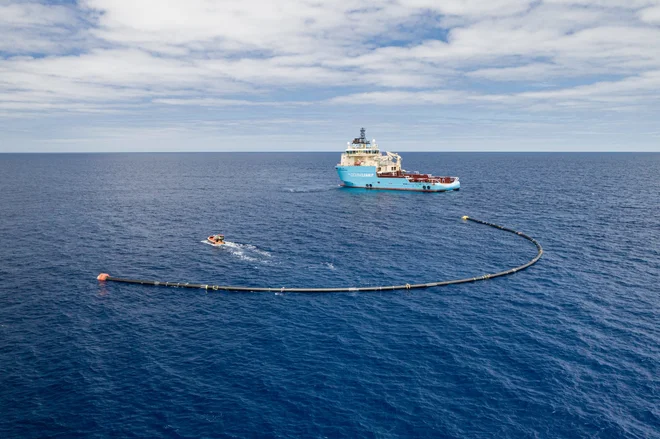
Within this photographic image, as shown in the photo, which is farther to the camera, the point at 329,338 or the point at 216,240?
the point at 216,240

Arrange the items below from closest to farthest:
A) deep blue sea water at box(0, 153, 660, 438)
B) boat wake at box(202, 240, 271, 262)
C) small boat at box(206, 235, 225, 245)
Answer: deep blue sea water at box(0, 153, 660, 438) < boat wake at box(202, 240, 271, 262) < small boat at box(206, 235, 225, 245)

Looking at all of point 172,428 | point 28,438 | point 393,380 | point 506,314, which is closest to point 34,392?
point 28,438

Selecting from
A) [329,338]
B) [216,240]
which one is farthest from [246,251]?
[329,338]

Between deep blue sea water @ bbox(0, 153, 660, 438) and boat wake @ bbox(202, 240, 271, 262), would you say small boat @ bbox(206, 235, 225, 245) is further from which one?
deep blue sea water @ bbox(0, 153, 660, 438)

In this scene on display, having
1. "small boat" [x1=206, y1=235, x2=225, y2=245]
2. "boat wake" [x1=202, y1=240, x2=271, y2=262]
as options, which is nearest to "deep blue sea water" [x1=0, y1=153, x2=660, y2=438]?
"boat wake" [x1=202, y1=240, x2=271, y2=262]

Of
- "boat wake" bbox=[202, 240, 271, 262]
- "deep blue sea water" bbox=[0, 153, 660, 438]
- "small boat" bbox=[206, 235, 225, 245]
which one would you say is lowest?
"deep blue sea water" bbox=[0, 153, 660, 438]

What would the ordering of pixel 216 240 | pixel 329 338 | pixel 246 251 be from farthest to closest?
pixel 216 240 < pixel 246 251 < pixel 329 338

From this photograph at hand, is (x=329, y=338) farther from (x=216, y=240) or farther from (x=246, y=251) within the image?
(x=216, y=240)

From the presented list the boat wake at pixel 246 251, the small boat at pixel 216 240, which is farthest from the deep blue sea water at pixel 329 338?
the small boat at pixel 216 240

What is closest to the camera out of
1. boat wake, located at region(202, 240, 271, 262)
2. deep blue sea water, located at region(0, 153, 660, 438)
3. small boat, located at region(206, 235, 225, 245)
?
deep blue sea water, located at region(0, 153, 660, 438)

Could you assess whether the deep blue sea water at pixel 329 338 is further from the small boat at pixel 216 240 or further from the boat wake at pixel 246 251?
the small boat at pixel 216 240
